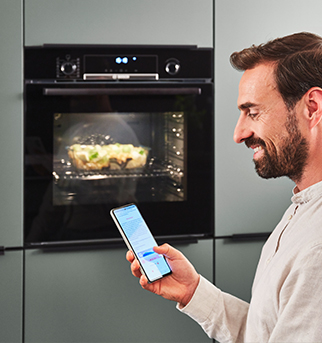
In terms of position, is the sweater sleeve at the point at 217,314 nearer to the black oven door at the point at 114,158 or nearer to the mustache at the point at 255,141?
the mustache at the point at 255,141

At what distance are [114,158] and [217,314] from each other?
0.79 m

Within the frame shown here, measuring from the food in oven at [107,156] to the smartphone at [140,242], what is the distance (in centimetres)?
46

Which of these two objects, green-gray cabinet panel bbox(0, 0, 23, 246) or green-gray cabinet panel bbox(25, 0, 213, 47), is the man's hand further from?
green-gray cabinet panel bbox(25, 0, 213, 47)

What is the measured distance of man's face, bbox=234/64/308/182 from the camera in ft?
2.69

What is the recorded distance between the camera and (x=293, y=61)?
2.70ft

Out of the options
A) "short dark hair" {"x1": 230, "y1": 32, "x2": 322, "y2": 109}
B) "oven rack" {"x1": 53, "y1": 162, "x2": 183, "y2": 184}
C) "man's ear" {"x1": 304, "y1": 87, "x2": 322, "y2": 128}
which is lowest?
"oven rack" {"x1": 53, "y1": 162, "x2": 183, "y2": 184}

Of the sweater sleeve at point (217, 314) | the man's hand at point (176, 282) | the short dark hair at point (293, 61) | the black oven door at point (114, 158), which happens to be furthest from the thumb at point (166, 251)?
the black oven door at point (114, 158)

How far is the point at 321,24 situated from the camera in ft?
5.60

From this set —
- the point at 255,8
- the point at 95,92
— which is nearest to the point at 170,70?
the point at 95,92


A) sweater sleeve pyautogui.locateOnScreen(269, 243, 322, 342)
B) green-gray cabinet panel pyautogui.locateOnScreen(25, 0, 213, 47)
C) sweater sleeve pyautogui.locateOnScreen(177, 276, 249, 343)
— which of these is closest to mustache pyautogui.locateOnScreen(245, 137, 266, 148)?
sweater sleeve pyautogui.locateOnScreen(269, 243, 322, 342)

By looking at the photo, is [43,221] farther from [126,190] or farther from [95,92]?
[95,92]

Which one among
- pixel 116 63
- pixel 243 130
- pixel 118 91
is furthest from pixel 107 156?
pixel 243 130

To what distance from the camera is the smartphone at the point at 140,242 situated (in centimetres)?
107

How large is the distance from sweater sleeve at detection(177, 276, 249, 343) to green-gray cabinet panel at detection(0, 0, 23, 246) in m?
0.80
